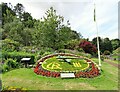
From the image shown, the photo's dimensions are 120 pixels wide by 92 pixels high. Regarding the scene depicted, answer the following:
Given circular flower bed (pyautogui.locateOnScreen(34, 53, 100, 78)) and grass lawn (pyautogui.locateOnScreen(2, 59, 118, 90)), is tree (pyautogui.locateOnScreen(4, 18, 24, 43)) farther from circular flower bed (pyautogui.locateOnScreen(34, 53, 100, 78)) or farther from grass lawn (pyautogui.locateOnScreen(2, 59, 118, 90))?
grass lawn (pyautogui.locateOnScreen(2, 59, 118, 90))

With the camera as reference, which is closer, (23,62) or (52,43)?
(23,62)

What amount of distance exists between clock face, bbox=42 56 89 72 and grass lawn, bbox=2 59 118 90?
67.4 inches

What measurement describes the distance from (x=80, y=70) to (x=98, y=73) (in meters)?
1.36

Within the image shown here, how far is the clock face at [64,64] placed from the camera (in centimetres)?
1571

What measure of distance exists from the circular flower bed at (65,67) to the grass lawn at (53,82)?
0.64 metres

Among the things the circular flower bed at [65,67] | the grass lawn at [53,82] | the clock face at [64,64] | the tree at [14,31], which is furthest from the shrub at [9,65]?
the tree at [14,31]

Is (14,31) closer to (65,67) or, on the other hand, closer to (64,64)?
(64,64)

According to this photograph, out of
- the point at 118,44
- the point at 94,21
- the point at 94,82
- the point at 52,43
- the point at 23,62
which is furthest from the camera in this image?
the point at 118,44

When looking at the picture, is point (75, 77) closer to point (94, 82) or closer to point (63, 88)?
point (94, 82)

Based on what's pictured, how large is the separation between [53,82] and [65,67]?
3.09 metres

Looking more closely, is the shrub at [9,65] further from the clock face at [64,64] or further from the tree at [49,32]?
the tree at [49,32]

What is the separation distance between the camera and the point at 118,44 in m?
58.4

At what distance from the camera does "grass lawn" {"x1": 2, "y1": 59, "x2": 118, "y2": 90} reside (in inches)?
484

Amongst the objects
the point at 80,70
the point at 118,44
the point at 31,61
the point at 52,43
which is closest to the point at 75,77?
the point at 80,70
